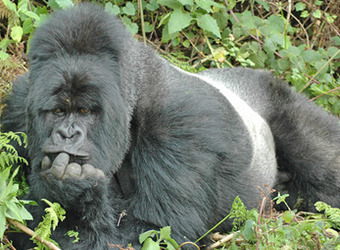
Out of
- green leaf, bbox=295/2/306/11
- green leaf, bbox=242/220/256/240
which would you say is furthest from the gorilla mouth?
green leaf, bbox=295/2/306/11

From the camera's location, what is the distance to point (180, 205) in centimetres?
318

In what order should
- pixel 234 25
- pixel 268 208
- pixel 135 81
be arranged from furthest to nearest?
pixel 234 25
pixel 268 208
pixel 135 81

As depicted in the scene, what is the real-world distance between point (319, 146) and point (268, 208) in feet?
2.25

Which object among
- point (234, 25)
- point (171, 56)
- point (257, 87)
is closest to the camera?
point (257, 87)

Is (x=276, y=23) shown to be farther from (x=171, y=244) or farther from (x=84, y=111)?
(x=171, y=244)

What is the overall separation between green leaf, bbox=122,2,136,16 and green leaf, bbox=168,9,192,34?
403 millimetres

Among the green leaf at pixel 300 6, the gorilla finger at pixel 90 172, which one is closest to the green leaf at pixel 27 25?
the gorilla finger at pixel 90 172

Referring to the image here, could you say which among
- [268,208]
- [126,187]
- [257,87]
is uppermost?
[257,87]

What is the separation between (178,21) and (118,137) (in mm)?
2128

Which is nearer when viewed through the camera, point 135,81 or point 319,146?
point 135,81

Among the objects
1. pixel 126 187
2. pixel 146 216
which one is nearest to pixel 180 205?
pixel 146 216

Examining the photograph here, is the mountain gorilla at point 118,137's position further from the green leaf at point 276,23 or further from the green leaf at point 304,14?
the green leaf at point 304,14

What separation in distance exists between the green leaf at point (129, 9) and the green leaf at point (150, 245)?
2794 millimetres

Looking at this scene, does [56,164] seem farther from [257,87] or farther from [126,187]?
[257,87]
